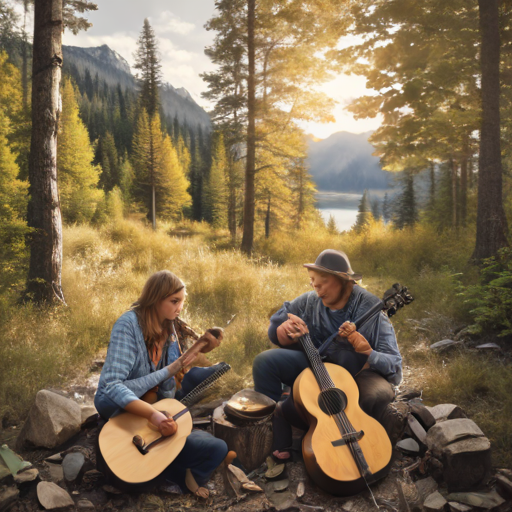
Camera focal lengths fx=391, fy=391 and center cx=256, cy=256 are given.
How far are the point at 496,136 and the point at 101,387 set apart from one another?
7847mm

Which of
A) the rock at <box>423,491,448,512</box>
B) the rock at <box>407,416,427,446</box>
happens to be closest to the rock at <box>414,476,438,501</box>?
the rock at <box>423,491,448,512</box>

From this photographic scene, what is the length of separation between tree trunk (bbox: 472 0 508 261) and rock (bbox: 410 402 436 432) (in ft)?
17.1

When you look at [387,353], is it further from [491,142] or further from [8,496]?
[491,142]

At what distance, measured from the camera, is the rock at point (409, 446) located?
9.53 ft

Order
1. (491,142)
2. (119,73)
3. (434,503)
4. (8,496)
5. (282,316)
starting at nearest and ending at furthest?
(8,496)
(434,503)
(282,316)
(491,142)
(119,73)

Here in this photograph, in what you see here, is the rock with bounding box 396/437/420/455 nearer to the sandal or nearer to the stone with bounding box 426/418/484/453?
the stone with bounding box 426/418/484/453

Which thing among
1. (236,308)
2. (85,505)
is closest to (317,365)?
(85,505)

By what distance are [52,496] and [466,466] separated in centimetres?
259

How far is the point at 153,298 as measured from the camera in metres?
2.71

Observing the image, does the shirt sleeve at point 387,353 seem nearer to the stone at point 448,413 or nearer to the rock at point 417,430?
the rock at point 417,430

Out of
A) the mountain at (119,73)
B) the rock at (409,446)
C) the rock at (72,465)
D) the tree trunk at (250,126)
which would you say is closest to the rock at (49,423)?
the rock at (72,465)

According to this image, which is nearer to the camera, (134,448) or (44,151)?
(134,448)

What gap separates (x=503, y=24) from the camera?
763 cm

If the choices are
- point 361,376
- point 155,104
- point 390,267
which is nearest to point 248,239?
point 390,267
